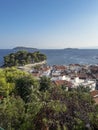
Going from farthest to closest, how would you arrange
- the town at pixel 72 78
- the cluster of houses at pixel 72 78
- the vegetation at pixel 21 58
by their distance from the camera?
1. the vegetation at pixel 21 58
2. the cluster of houses at pixel 72 78
3. the town at pixel 72 78

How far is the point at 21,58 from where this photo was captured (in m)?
78.4

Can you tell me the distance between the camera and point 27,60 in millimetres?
78062

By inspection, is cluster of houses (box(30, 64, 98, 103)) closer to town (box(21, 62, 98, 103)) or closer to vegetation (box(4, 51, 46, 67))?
town (box(21, 62, 98, 103))

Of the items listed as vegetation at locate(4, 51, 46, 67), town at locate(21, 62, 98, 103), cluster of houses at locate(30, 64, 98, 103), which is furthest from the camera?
vegetation at locate(4, 51, 46, 67)

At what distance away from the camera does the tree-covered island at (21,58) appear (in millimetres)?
73537

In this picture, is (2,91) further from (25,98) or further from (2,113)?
(2,113)

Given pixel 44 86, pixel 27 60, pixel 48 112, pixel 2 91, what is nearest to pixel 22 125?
pixel 48 112

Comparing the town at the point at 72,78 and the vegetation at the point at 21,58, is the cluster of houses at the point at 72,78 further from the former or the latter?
the vegetation at the point at 21,58

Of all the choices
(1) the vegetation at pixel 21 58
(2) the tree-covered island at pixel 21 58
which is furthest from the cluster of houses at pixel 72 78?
(2) the tree-covered island at pixel 21 58

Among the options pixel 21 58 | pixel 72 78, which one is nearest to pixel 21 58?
pixel 21 58

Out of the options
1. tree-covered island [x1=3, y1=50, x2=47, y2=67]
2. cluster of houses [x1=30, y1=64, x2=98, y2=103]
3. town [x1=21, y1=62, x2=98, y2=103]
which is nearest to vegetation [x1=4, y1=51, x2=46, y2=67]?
tree-covered island [x1=3, y1=50, x2=47, y2=67]

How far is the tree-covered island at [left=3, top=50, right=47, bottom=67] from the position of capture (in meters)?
73.5

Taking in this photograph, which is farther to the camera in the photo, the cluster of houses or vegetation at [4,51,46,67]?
vegetation at [4,51,46,67]

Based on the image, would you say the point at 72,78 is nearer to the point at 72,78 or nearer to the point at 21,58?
the point at 72,78
